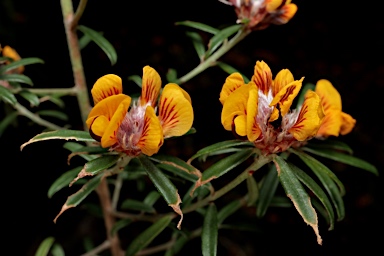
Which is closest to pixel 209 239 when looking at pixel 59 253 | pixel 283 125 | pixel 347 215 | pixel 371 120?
pixel 283 125

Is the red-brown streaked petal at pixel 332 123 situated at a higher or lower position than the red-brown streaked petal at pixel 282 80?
lower

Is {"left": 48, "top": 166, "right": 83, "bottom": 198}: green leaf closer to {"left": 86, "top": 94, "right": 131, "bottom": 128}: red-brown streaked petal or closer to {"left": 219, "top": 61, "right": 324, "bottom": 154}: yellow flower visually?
{"left": 86, "top": 94, "right": 131, "bottom": 128}: red-brown streaked petal

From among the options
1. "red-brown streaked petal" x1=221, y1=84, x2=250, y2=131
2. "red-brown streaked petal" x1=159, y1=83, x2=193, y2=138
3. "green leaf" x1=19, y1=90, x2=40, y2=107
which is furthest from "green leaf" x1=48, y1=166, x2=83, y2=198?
"red-brown streaked petal" x1=221, y1=84, x2=250, y2=131

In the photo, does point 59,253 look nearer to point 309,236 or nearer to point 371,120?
point 309,236

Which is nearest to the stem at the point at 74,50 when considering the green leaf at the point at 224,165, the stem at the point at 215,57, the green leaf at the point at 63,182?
the green leaf at the point at 63,182

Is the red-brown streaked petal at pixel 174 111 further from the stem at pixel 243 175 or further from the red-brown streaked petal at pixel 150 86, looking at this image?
the stem at pixel 243 175
